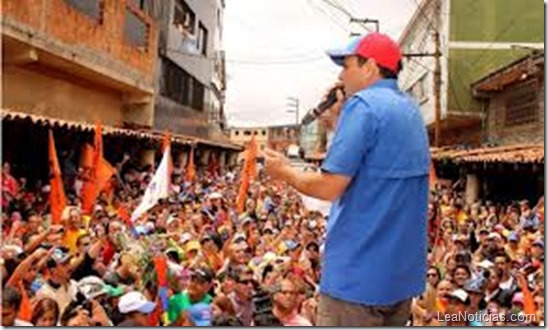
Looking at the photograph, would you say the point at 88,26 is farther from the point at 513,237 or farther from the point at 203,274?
the point at 203,274

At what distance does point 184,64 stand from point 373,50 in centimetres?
3087

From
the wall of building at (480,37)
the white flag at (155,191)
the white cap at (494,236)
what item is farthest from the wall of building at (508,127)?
the white flag at (155,191)

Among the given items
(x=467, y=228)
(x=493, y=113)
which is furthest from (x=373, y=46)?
(x=493, y=113)

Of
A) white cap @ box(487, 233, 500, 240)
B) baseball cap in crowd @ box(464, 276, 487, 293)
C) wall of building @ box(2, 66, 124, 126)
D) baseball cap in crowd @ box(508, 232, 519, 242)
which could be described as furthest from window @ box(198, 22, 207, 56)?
baseball cap in crowd @ box(464, 276, 487, 293)

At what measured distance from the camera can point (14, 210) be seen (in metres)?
11.0

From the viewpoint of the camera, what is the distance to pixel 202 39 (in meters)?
40.2

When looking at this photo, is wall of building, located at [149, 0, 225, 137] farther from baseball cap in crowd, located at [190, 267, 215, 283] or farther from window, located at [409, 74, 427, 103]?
baseball cap in crowd, located at [190, 267, 215, 283]

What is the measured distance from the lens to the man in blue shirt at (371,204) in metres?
2.62

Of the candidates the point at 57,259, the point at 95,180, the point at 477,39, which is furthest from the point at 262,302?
the point at 477,39

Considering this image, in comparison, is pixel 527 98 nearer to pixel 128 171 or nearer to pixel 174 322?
pixel 128 171

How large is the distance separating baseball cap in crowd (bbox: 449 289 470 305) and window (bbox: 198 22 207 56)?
32.9m

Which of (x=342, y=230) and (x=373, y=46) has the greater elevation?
(x=373, y=46)

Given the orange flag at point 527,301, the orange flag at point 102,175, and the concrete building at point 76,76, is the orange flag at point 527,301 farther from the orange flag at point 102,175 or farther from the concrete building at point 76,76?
the concrete building at point 76,76

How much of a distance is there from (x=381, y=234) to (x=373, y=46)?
677 mm
